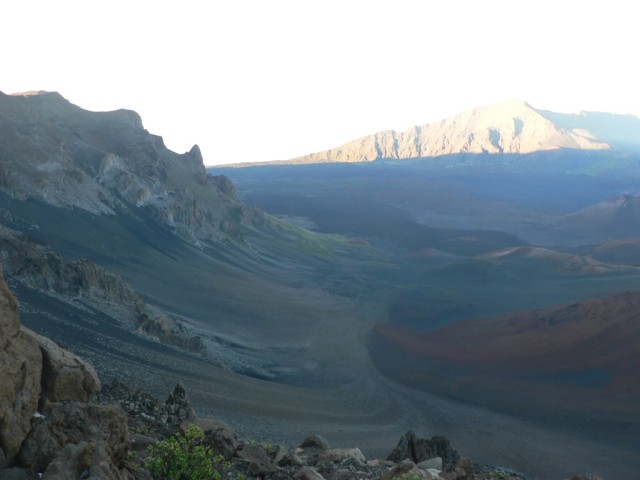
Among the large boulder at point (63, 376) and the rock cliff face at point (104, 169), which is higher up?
the rock cliff face at point (104, 169)

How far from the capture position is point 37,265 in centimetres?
3647

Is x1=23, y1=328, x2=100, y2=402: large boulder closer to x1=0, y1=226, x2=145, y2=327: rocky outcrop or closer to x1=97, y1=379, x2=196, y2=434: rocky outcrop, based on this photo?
x1=97, y1=379, x2=196, y2=434: rocky outcrop

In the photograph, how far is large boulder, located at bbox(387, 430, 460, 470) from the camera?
19.5 metres

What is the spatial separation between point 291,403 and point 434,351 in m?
21.1

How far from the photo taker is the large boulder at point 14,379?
7840 millimetres

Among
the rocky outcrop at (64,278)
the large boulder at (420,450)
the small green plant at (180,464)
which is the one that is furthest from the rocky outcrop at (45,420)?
the rocky outcrop at (64,278)

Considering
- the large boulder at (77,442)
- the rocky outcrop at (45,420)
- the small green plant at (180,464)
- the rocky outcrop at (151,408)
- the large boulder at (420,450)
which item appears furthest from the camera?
the large boulder at (420,450)

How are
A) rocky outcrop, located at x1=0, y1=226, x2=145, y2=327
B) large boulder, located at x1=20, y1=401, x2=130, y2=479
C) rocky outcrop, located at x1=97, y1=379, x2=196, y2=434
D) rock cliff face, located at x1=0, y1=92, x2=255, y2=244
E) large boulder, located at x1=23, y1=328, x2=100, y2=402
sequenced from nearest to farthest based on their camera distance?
large boulder, located at x1=20, y1=401, x2=130, y2=479 < large boulder, located at x1=23, y1=328, x2=100, y2=402 < rocky outcrop, located at x1=97, y1=379, x2=196, y2=434 < rocky outcrop, located at x1=0, y1=226, x2=145, y2=327 < rock cliff face, located at x1=0, y1=92, x2=255, y2=244

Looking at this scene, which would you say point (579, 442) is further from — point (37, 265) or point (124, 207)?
point (124, 207)

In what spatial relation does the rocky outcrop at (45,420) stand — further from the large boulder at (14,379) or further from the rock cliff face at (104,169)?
the rock cliff face at (104,169)

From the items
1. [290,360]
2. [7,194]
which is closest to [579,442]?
[290,360]

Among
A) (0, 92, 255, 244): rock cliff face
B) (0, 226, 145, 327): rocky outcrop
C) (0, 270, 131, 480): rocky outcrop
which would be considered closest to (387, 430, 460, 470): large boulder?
(0, 270, 131, 480): rocky outcrop

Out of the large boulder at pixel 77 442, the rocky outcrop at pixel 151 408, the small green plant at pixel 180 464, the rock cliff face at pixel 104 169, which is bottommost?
the rocky outcrop at pixel 151 408

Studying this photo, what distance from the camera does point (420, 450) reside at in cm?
2002
